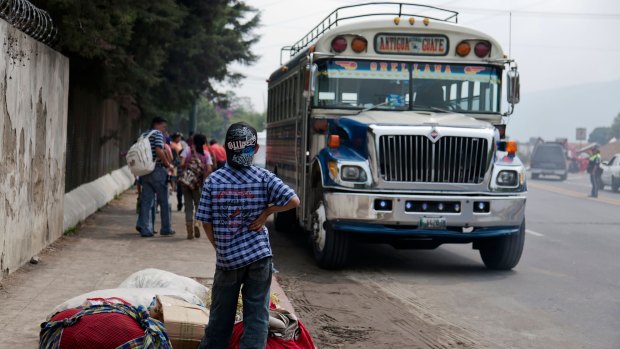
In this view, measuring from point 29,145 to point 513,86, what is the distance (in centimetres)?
661

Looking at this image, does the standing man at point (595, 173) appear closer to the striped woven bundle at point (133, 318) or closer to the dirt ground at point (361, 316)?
the dirt ground at point (361, 316)

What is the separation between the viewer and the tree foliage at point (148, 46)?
1247 centimetres

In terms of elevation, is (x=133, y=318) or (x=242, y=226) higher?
(x=242, y=226)

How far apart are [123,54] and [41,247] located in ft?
15.0

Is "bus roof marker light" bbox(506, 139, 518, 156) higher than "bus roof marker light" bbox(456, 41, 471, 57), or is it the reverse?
"bus roof marker light" bbox(456, 41, 471, 57)

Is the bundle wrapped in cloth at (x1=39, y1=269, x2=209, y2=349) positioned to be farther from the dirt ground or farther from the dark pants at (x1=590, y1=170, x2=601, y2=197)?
the dark pants at (x1=590, y1=170, x2=601, y2=197)

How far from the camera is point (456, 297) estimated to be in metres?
10.4

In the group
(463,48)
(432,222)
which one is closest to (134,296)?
(432,222)

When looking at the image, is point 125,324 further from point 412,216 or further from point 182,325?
point 412,216

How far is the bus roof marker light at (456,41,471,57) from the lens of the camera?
522 inches

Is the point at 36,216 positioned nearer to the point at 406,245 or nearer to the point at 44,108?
the point at 44,108

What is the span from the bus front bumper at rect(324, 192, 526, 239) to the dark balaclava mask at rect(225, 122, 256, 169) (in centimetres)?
602

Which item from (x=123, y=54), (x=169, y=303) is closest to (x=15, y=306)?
(x=169, y=303)

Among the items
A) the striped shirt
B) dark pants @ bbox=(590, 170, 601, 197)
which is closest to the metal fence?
the striped shirt
